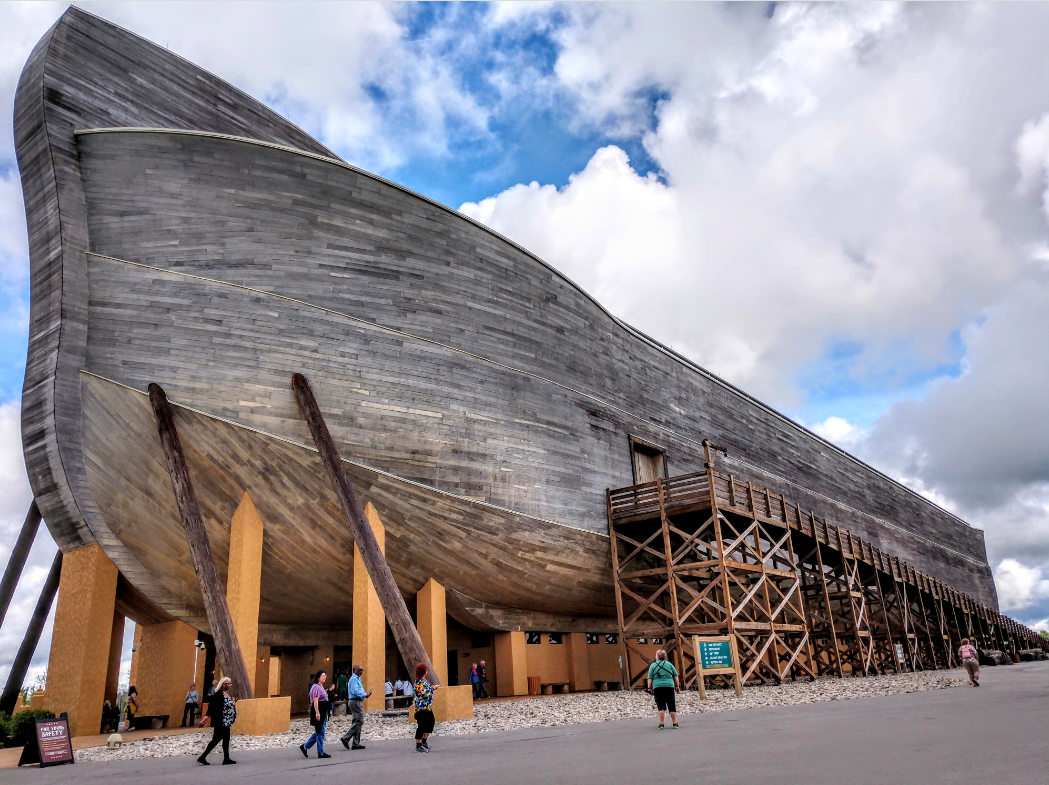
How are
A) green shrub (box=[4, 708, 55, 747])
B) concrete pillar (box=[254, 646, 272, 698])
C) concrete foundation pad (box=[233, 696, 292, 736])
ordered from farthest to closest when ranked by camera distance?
concrete pillar (box=[254, 646, 272, 698]), green shrub (box=[4, 708, 55, 747]), concrete foundation pad (box=[233, 696, 292, 736])

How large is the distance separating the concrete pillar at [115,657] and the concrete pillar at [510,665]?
30.4 ft

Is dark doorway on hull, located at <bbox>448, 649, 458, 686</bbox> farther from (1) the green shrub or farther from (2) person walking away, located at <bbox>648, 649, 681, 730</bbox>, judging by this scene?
(2) person walking away, located at <bbox>648, 649, 681, 730</bbox>

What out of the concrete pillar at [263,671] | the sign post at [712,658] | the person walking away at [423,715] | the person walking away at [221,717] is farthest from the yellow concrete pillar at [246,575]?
the sign post at [712,658]

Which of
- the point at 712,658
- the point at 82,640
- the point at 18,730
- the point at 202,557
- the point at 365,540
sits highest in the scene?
the point at 365,540

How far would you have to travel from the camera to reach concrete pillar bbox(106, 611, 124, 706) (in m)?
17.0

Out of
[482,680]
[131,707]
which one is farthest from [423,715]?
[482,680]

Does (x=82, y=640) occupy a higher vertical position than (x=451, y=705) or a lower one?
higher

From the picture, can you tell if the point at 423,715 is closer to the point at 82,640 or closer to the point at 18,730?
the point at 82,640

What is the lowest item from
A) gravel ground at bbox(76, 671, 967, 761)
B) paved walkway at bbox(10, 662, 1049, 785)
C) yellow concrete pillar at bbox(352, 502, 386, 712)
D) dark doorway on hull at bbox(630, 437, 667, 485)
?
gravel ground at bbox(76, 671, 967, 761)

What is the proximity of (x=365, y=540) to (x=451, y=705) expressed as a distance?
3.18 m

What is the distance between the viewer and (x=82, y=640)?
13.7 meters

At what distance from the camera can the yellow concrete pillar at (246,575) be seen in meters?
13.6

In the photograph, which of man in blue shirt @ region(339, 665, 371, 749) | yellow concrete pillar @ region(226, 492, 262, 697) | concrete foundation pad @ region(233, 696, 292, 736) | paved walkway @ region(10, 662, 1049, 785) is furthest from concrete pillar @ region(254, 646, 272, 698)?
man in blue shirt @ region(339, 665, 371, 749)

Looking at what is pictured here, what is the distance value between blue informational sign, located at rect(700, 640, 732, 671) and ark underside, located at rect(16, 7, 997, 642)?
510 cm
